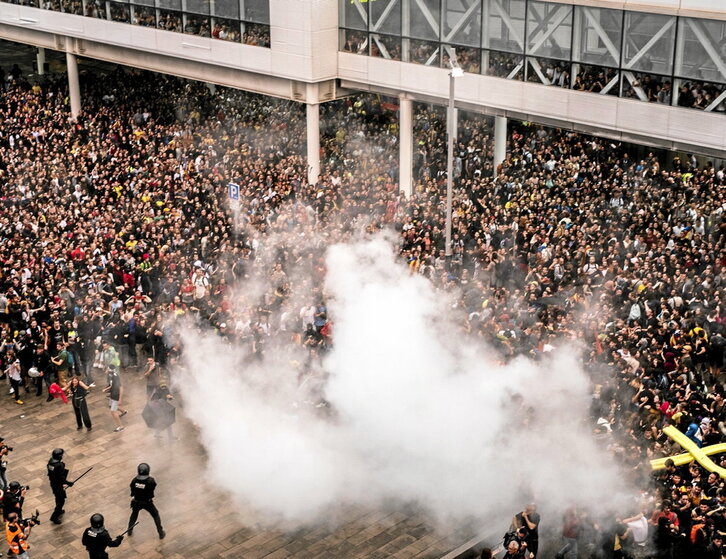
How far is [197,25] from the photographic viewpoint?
26.8 metres

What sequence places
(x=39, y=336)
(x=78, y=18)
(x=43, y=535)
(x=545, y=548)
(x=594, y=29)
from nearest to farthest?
(x=545, y=548)
(x=43, y=535)
(x=39, y=336)
(x=594, y=29)
(x=78, y=18)

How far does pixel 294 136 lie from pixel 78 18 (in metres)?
7.92

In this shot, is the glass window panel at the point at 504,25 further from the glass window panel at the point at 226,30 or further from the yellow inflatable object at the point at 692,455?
the yellow inflatable object at the point at 692,455

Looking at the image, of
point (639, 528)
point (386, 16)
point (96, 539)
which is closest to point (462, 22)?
point (386, 16)

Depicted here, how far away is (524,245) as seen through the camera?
19.6 metres

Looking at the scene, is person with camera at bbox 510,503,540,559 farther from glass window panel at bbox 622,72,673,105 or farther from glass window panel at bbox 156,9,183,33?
glass window panel at bbox 156,9,183,33

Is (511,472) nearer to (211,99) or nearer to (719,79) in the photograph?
(719,79)

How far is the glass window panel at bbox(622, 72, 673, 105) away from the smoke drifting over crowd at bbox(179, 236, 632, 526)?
6458mm

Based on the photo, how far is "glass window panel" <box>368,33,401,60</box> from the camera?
2375cm

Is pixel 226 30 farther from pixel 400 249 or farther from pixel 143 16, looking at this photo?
pixel 400 249

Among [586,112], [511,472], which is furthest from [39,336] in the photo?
[586,112]

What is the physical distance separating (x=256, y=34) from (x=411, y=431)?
1450 cm

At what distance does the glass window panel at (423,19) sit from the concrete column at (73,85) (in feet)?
40.2

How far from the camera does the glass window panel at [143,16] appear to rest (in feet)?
91.6
